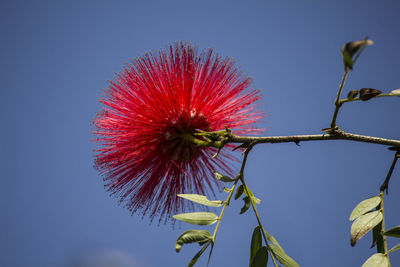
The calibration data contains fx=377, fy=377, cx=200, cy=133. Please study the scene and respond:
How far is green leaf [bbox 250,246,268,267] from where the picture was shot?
1.53m

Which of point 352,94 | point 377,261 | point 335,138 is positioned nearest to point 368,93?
point 352,94

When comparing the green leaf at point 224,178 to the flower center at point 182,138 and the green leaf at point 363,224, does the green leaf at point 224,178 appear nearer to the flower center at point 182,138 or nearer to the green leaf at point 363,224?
the flower center at point 182,138

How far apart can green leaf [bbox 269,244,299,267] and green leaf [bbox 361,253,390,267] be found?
272 mm

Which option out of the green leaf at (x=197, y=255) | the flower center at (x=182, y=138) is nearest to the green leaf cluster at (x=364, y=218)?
the green leaf at (x=197, y=255)

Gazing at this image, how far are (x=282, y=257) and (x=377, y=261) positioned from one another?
1.16 ft

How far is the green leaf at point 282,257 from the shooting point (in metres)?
1.53

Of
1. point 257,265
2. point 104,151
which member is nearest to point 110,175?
point 104,151

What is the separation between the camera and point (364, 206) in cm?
157

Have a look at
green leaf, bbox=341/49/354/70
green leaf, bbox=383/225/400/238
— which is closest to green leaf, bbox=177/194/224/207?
green leaf, bbox=383/225/400/238

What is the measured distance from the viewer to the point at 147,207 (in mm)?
1983

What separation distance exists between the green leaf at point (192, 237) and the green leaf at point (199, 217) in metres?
0.06

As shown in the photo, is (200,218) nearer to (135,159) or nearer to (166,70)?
(135,159)

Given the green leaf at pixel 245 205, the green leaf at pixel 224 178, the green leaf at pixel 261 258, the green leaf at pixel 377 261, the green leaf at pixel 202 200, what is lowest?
the green leaf at pixel 377 261

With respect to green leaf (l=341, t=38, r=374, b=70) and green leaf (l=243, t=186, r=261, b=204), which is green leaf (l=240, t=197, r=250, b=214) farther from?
green leaf (l=341, t=38, r=374, b=70)
